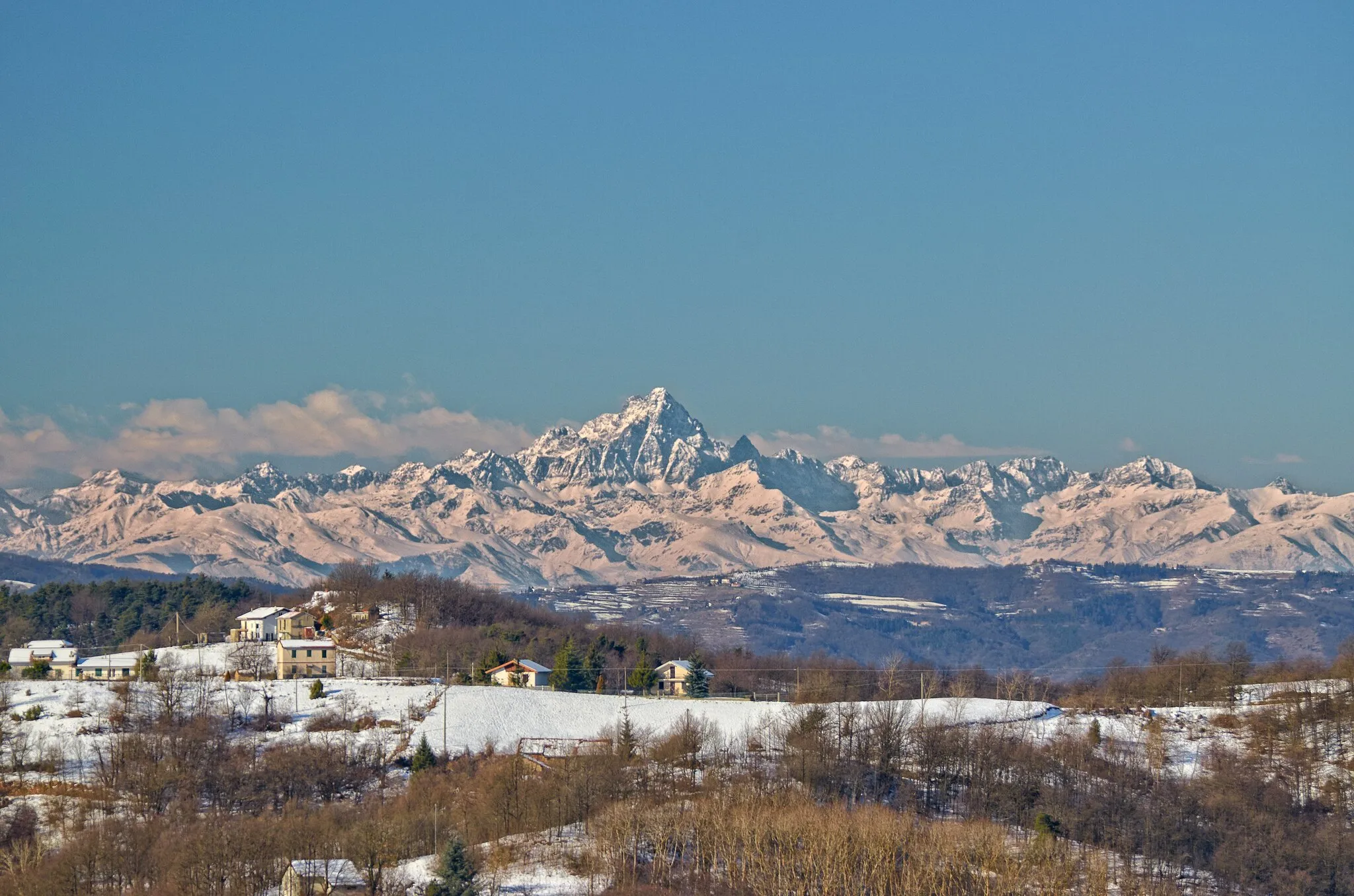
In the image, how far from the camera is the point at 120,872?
79.8 metres

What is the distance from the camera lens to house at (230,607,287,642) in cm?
15100

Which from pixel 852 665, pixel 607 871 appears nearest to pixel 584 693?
pixel 607 871

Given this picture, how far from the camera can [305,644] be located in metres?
138

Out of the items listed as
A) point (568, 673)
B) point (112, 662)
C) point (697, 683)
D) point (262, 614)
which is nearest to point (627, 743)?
point (568, 673)

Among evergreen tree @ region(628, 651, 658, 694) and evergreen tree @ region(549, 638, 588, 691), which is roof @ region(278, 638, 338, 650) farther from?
evergreen tree @ region(628, 651, 658, 694)

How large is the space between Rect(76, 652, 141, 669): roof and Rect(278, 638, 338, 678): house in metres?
10.5

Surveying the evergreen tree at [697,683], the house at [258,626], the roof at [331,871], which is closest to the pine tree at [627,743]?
the evergreen tree at [697,683]

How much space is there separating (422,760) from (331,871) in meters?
25.4

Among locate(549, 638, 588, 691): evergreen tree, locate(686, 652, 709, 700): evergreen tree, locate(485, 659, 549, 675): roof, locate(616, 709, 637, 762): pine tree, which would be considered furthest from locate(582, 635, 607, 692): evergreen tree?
locate(616, 709, 637, 762): pine tree

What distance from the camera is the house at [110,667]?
439 feet

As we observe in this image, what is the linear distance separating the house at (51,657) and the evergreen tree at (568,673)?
3613 centimetres

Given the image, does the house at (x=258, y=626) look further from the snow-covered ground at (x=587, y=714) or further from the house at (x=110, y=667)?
the snow-covered ground at (x=587, y=714)

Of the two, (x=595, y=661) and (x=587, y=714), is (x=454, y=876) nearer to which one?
(x=587, y=714)

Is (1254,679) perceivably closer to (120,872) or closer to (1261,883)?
(1261,883)
